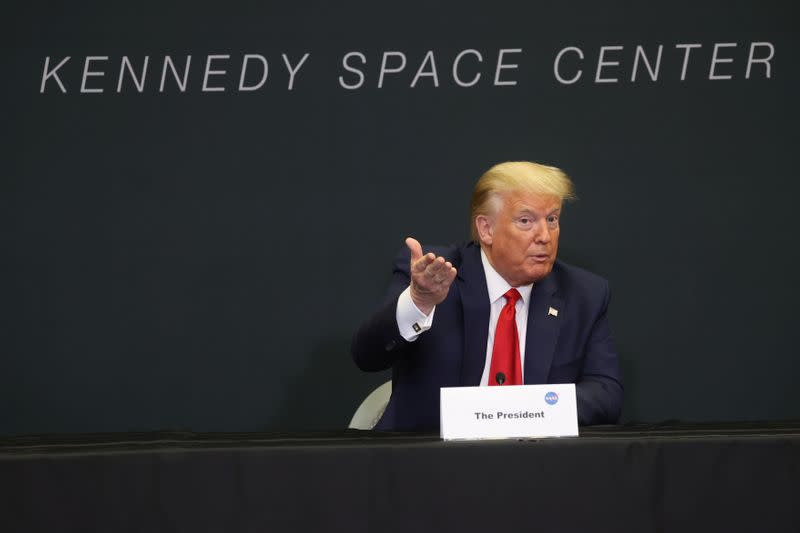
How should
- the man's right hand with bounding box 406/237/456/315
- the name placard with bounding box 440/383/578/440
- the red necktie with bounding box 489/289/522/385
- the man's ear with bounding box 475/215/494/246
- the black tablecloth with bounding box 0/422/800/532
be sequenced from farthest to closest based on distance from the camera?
the man's ear with bounding box 475/215/494/246 → the red necktie with bounding box 489/289/522/385 → the man's right hand with bounding box 406/237/456/315 → the name placard with bounding box 440/383/578/440 → the black tablecloth with bounding box 0/422/800/532

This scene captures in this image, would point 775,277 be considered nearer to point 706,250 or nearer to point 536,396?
point 706,250

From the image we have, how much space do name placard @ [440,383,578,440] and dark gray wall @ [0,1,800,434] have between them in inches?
72.3

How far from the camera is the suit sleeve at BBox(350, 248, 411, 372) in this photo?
2512mm

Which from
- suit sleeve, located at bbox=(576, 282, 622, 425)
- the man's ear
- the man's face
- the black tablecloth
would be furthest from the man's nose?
the black tablecloth

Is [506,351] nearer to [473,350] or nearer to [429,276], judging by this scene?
[473,350]

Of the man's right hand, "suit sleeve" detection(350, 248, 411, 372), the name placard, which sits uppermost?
the man's right hand

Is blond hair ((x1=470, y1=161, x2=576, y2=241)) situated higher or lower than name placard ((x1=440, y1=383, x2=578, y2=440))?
higher

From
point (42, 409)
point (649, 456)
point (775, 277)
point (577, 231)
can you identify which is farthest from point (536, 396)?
point (42, 409)

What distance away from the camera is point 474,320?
2693mm

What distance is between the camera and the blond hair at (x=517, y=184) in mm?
2682

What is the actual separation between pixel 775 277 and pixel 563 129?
37.7 inches

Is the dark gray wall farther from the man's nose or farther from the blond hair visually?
the man's nose

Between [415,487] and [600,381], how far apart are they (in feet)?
3.73

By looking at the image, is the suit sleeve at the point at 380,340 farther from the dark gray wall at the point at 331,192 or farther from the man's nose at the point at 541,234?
the dark gray wall at the point at 331,192
